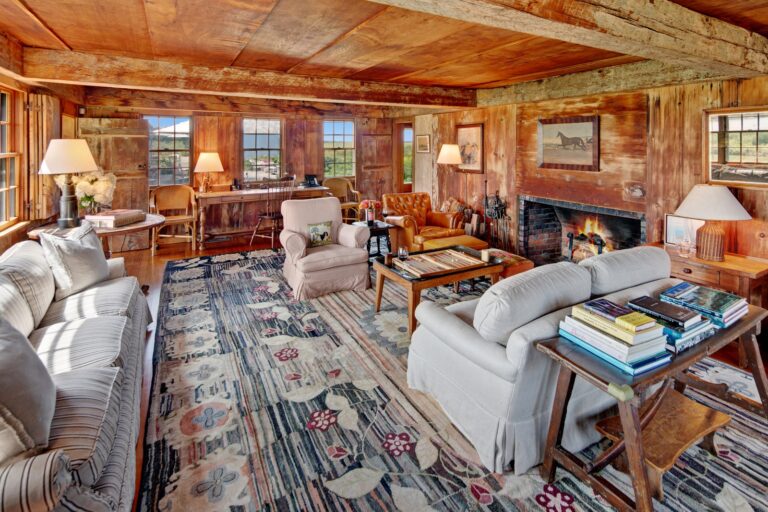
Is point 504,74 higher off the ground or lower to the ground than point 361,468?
higher

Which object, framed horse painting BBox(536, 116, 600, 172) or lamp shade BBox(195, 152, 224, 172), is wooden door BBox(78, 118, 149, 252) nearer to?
lamp shade BBox(195, 152, 224, 172)

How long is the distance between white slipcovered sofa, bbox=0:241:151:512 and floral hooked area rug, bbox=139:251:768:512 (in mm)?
302

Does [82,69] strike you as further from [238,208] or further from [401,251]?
[238,208]

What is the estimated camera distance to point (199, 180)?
7.08m

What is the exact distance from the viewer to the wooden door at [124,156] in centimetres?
599

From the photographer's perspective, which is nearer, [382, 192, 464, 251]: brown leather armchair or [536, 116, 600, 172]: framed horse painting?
[536, 116, 600, 172]: framed horse painting

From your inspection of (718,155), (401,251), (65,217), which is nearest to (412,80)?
(401,251)

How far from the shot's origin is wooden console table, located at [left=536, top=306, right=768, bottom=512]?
64.1 inches

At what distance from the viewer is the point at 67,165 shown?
146 inches

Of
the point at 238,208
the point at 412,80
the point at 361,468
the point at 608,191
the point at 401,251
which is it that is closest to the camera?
the point at 361,468

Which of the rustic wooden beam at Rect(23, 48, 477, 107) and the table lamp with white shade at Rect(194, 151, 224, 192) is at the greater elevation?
the rustic wooden beam at Rect(23, 48, 477, 107)

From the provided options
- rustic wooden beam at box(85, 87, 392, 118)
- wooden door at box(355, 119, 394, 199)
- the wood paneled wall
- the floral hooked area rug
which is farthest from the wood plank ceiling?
wooden door at box(355, 119, 394, 199)

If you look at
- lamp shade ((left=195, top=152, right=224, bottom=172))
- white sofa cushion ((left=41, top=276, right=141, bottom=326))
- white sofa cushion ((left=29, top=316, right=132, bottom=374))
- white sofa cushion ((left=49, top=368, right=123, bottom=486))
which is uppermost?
lamp shade ((left=195, top=152, right=224, bottom=172))

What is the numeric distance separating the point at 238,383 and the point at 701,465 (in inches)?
103
